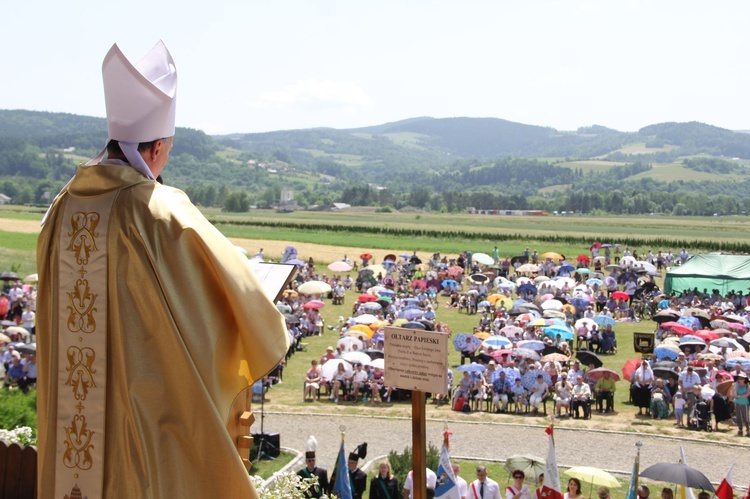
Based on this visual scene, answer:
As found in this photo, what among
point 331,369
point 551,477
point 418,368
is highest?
point 418,368

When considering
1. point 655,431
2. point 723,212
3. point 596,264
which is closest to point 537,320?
point 655,431

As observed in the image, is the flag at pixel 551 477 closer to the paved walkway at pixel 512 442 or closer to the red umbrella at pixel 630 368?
the paved walkway at pixel 512 442

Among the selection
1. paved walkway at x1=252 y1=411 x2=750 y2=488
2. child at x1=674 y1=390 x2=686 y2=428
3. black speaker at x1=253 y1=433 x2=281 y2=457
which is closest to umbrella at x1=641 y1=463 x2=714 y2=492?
paved walkway at x1=252 y1=411 x2=750 y2=488

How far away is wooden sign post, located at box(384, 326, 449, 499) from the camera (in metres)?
5.26

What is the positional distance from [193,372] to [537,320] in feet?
73.0

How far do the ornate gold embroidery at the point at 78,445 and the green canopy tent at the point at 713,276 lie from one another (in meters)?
33.1

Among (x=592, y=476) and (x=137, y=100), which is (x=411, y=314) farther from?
(x=137, y=100)

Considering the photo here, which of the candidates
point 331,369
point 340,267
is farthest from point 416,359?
point 340,267

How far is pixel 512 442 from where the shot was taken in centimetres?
1584

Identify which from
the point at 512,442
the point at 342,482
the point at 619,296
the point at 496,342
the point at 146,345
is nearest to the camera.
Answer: the point at 146,345

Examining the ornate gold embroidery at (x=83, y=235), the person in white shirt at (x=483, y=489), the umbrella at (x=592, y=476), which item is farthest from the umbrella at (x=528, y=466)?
the ornate gold embroidery at (x=83, y=235)

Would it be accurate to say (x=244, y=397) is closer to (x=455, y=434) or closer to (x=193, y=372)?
(x=193, y=372)

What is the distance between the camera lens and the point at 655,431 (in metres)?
16.9

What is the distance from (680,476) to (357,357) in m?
10.5
